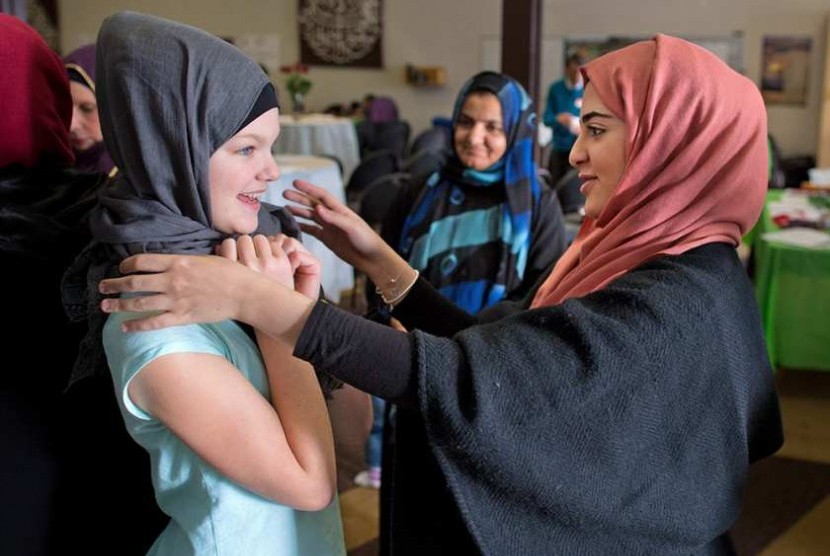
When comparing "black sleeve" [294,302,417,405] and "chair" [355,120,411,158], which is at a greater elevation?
"black sleeve" [294,302,417,405]

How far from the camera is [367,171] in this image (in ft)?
19.3

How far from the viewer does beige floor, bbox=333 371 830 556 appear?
214 cm

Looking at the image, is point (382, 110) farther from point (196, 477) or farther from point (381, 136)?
point (196, 477)

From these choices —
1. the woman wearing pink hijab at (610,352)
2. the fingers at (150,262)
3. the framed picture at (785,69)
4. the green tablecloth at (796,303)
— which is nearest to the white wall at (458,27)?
the framed picture at (785,69)

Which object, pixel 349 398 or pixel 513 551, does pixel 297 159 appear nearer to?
pixel 349 398

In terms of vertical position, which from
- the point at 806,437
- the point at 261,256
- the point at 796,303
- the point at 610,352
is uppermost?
the point at 261,256

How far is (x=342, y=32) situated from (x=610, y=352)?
8975 mm

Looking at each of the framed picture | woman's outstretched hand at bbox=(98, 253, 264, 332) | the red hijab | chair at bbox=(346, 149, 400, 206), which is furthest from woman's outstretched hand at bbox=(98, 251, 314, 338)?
the framed picture

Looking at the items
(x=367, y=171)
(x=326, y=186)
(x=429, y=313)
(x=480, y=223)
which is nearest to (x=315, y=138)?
(x=367, y=171)

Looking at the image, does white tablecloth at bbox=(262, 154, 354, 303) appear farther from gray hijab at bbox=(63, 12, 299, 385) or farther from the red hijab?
gray hijab at bbox=(63, 12, 299, 385)

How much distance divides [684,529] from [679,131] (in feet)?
1.70

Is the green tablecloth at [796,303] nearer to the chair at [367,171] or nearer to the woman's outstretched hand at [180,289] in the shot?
the woman's outstretched hand at [180,289]

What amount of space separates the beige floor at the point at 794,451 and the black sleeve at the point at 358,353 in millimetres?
349

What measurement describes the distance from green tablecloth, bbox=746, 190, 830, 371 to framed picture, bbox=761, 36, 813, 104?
4315 mm
